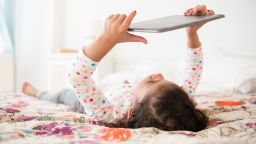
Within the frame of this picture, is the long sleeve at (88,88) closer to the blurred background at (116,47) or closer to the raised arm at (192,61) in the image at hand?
the raised arm at (192,61)

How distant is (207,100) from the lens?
1.59 metres

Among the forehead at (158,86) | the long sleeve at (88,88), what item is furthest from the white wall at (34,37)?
the forehead at (158,86)

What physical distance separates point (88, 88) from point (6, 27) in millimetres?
2390

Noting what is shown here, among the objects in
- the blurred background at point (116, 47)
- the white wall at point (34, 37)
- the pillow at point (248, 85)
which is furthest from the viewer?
the white wall at point (34, 37)

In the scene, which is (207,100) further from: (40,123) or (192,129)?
(40,123)

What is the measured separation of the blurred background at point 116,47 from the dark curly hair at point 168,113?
41.5 inches

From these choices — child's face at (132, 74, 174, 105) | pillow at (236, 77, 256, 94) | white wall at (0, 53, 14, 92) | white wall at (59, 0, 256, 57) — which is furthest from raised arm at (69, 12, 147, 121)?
white wall at (0, 53, 14, 92)

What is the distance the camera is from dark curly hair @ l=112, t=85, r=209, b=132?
0.93m

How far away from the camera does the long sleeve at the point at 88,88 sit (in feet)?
3.30

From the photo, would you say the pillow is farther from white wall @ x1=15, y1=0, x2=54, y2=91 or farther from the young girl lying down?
white wall @ x1=15, y1=0, x2=54, y2=91

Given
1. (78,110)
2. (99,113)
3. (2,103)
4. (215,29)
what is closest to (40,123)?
(99,113)

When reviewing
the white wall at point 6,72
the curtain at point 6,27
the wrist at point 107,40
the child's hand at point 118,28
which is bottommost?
the white wall at point 6,72

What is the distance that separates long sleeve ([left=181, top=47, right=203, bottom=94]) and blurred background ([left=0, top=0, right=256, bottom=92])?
25.6 inches

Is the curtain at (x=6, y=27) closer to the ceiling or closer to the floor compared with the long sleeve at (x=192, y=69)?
closer to the ceiling
